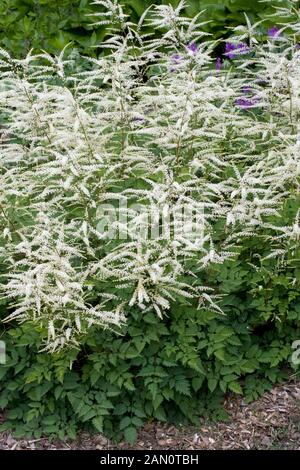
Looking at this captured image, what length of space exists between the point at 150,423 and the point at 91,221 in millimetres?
1336

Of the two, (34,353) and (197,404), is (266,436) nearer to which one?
(197,404)

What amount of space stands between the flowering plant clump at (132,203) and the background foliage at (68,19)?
299cm

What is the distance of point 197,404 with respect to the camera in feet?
15.7

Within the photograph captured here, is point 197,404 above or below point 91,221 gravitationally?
below

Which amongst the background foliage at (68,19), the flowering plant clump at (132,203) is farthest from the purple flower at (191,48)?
the background foliage at (68,19)

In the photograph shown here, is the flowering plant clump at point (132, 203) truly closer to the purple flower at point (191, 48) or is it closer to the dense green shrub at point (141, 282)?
the dense green shrub at point (141, 282)

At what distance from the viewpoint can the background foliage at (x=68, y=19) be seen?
8539 mm

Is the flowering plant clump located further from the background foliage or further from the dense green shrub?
the background foliage

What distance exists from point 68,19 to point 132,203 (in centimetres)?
455

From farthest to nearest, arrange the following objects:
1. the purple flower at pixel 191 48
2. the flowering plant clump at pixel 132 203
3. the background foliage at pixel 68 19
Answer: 1. the background foliage at pixel 68 19
2. the purple flower at pixel 191 48
3. the flowering plant clump at pixel 132 203

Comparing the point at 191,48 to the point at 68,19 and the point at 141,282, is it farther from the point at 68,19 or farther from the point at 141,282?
the point at 141,282

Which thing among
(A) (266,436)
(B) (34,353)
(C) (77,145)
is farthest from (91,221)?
(A) (266,436)

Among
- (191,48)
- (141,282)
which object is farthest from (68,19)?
(141,282)

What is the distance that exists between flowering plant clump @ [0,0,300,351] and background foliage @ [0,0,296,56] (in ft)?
9.82
